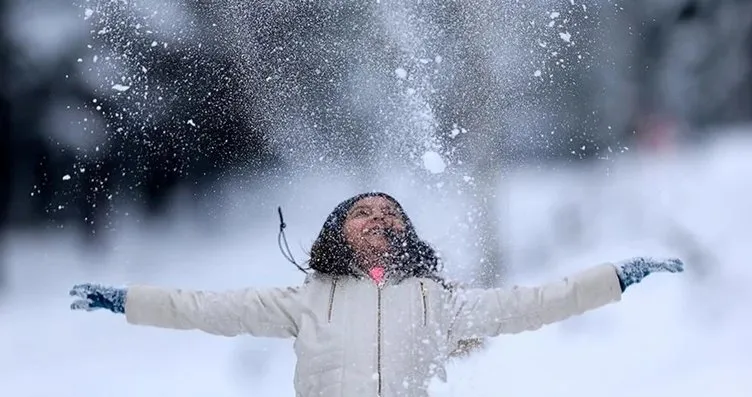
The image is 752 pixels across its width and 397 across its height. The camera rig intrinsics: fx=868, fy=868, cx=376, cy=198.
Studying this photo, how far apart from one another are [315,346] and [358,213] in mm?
380

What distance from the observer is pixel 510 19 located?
3.58m

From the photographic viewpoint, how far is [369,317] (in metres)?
1.91

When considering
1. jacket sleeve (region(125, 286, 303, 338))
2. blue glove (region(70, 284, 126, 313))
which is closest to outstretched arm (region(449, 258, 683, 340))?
jacket sleeve (region(125, 286, 303, 338))

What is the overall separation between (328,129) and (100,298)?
1.76 m

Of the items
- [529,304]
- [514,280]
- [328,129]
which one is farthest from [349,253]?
[328,129]

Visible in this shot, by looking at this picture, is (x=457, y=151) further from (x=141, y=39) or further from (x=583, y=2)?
(x=141, y=39)

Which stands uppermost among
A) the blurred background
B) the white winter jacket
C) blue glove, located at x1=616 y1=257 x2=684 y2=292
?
the blurred background

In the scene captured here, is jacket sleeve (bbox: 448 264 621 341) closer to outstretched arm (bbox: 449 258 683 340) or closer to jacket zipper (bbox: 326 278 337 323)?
outstretched arm (bbox: 449 258 683 340)

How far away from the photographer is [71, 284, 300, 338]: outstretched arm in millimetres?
1912

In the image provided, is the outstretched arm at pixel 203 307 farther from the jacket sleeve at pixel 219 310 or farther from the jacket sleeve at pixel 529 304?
the jacket sleeve at pixel 529 304

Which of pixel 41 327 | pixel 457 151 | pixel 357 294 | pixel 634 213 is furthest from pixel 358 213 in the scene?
pixel 41 327

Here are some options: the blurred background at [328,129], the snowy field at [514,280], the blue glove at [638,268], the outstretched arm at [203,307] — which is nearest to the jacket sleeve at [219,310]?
the outstretched arm at [203,307]

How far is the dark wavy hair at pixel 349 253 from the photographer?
1.99 meters

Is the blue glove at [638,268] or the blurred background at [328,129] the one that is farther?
the blurred background at [328,129]
